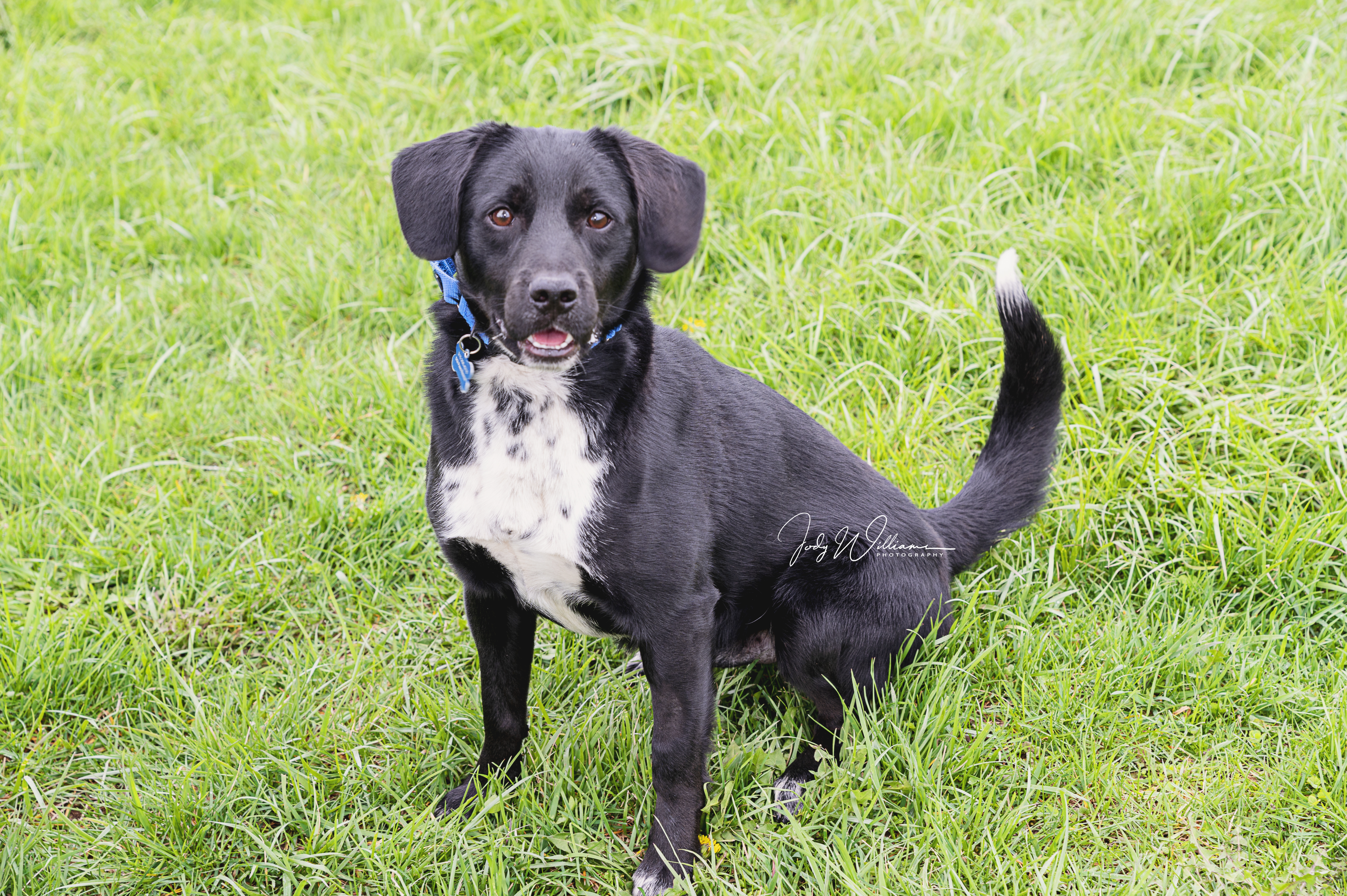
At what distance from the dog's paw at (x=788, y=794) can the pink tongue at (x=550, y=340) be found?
124 centimetres

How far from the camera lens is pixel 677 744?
235 cm

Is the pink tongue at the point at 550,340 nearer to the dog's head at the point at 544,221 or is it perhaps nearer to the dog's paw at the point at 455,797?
the dog's head at the point at 544,221

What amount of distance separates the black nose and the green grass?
1.16 meters

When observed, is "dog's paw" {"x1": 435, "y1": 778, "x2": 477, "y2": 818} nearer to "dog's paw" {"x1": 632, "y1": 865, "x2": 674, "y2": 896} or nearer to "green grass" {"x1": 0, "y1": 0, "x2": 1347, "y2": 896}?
"green grass" {"x1": 0, "y1": 0, "x2": 1347, "y2": 896}

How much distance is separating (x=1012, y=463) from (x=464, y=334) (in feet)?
4.99

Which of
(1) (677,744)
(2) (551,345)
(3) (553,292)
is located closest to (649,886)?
(1) (677,744)

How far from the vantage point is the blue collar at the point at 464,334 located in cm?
229

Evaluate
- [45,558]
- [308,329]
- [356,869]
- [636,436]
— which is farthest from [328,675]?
[308,329]

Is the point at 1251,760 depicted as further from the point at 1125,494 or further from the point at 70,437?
the point at 70,437

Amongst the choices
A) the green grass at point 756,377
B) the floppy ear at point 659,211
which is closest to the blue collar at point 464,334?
the floppy ear at point 659,211

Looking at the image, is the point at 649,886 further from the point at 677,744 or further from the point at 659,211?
the point at 659,211

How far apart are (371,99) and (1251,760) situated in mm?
4378

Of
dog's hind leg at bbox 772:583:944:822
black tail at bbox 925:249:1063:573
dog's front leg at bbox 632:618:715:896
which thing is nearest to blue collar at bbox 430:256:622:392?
dog's front leg at bbox 632:618:715:896

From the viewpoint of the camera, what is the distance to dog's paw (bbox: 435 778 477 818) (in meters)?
2.66
